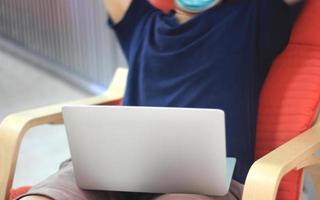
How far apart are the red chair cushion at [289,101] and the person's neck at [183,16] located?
0.25 metres

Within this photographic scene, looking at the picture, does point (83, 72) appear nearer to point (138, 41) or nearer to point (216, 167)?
point (138, 41)

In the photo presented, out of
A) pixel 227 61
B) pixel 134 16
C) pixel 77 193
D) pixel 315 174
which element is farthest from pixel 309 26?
pixel 77 193

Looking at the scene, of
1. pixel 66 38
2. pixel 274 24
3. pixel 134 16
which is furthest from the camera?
pixel 66 38

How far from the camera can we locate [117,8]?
1509 millimetres

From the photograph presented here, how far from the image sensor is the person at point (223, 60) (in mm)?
1270

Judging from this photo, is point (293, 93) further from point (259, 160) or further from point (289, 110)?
point (259, 160)

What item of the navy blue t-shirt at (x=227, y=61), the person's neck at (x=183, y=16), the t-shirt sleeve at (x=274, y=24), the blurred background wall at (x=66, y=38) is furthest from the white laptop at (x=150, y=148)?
the blurred background wall at (x=66, y=38)

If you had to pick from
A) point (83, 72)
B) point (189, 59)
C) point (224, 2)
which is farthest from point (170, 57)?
point (83, 72)

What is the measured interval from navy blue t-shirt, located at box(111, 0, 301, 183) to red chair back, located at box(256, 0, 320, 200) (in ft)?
0.14

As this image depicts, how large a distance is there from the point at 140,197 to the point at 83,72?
192cm

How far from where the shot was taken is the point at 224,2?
1338mm

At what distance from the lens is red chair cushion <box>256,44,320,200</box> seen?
4.23 feet

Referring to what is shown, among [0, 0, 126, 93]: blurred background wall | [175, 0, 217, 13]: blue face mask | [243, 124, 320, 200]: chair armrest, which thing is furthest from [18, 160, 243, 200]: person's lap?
[0, 0, 126, 93]: blurred background wall

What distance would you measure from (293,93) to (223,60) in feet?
0.66
